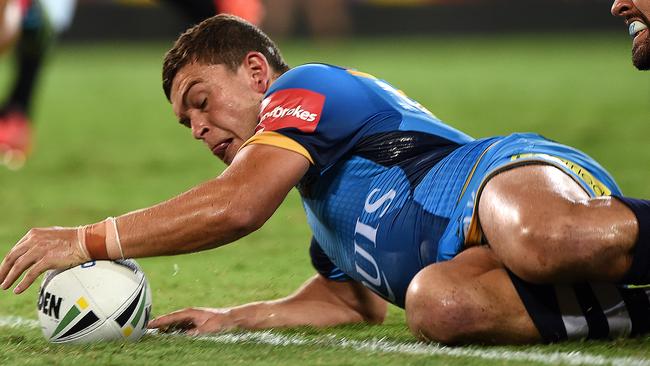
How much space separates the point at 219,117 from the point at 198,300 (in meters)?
0.77

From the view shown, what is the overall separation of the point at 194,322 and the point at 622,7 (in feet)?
5.24

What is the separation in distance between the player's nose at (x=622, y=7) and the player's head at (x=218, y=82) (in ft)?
3.57

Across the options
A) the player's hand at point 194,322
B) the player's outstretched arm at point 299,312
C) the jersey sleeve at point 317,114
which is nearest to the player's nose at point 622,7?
the jersey sleeve at point 317,114

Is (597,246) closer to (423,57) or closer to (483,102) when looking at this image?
(483,102)

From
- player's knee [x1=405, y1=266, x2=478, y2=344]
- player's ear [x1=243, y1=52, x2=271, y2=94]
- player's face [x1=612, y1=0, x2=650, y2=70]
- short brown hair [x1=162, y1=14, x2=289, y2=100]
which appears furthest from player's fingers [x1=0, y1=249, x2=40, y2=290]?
player's face [x1=612, y1=0, x2=650, y2=70]

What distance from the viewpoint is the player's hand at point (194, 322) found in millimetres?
3590

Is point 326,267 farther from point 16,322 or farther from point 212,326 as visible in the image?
point 16,322

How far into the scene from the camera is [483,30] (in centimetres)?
2156

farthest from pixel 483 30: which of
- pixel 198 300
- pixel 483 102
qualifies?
pixel 198 300

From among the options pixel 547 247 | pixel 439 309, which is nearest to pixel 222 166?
pixel 439 309

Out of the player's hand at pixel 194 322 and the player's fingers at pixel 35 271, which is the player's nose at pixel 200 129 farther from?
the player's fingers at pixel 35 271

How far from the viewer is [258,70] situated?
3795mm

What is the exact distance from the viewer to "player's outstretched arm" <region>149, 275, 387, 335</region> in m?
3.62

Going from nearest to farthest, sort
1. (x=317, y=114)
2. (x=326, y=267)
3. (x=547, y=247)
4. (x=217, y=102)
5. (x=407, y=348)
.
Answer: (x=547, y=247)
(x=407, y=348)
(x=317, y=114)
(x=217, y=102)
(x=326, y=267)
